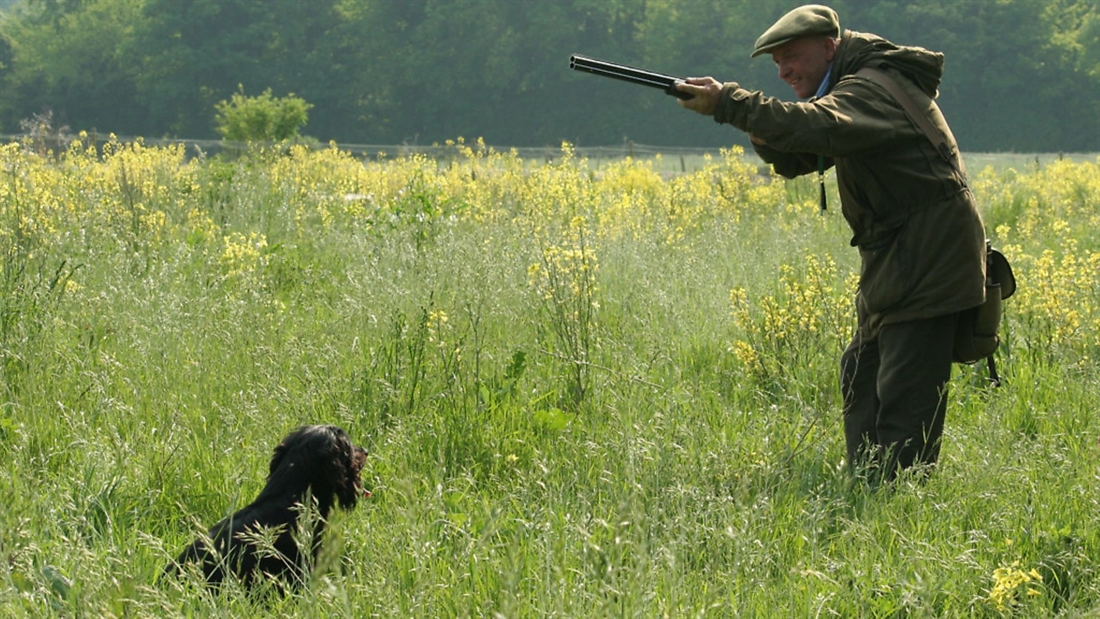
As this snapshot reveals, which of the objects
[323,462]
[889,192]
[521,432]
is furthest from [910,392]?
[323,462]

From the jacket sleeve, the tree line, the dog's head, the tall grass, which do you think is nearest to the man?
the jacket sleeve

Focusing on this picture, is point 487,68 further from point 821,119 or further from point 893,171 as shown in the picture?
point 821,119

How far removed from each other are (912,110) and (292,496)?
2.51 metres

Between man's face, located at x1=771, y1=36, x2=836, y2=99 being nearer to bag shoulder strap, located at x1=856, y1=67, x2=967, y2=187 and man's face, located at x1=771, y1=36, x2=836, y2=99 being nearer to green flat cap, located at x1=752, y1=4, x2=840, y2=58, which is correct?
green flat cap, located at x1=752, y1=4, x2=840, y2=58

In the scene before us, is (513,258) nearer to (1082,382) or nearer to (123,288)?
(123,288)

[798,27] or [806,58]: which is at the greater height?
[798,27]

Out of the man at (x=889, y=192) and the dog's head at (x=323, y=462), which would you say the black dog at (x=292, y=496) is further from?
the man at (x=889, y=192)

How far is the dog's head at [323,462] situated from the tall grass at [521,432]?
12 cm

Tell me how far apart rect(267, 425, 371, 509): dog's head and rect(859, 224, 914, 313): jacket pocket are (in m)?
1.97

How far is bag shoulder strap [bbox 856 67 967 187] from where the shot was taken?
12.7ft

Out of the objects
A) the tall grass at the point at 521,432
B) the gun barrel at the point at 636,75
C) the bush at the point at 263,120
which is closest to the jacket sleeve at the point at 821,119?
the gun barrel at the point at 636,75

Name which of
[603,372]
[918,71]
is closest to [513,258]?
[603,372]

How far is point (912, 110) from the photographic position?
153 inches

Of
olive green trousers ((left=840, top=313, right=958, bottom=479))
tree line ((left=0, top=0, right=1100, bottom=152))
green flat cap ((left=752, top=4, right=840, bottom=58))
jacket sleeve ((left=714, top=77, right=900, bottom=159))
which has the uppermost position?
tree line ((left=0, top=0, right=1100, bottom=152))
